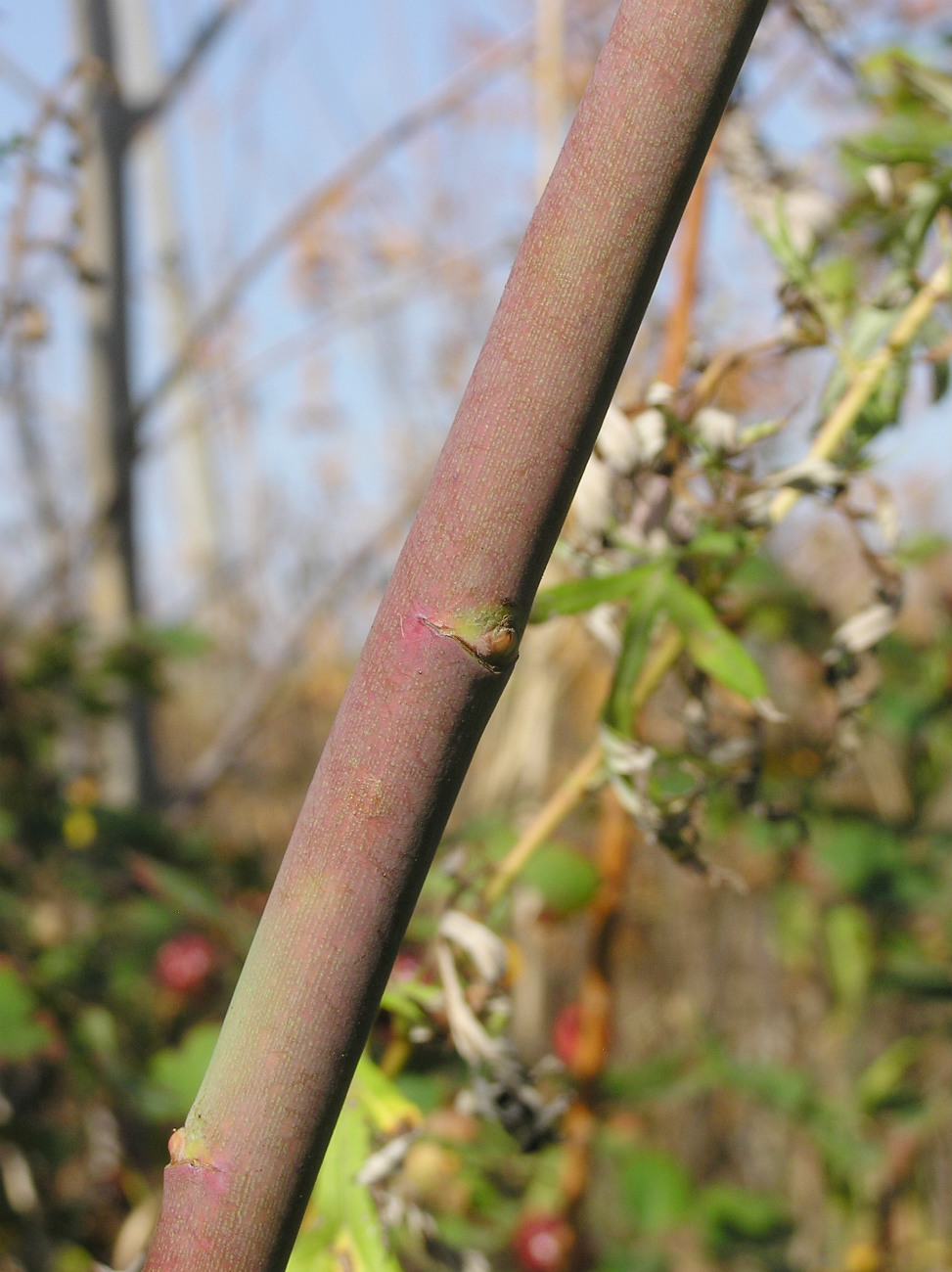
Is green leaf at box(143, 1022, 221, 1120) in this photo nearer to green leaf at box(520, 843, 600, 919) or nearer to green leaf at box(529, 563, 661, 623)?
green leaf at box(520, 843, 600, 919)

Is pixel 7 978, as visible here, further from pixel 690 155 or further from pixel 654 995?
pixel 654 995

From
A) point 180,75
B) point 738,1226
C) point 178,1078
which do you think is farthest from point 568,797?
point 180,75

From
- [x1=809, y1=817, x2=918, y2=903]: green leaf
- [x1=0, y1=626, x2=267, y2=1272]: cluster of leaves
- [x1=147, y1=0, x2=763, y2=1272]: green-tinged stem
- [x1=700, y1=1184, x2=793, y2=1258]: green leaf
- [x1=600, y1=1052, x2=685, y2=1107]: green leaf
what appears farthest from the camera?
[x1=809, y1=817, x2=918, y2=903]: green leaf

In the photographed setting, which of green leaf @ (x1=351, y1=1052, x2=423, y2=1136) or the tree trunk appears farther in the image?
the tree trunk

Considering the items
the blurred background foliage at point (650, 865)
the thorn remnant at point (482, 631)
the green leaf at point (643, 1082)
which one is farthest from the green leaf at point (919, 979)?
the thorn remnant at point (482, 631)

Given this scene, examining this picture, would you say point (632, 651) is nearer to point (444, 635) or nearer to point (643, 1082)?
point (444, 635)

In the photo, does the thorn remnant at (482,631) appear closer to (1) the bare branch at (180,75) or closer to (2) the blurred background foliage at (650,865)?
(2) the blurred background foliage at (650,865)

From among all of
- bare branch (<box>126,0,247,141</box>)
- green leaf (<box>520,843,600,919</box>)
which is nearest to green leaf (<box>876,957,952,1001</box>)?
green leaf (<box>520,843,600,919</box>)

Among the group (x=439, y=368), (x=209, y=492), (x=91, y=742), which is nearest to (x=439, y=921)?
(x=91, y=742)
